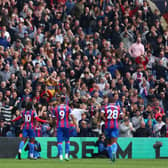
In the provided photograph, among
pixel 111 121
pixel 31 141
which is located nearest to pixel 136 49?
pixel 111 121

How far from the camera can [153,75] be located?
32844 mm

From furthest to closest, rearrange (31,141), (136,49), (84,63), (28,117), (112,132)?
(136,49) < (84,63) < (31,141) < (28,117) < (112,132)

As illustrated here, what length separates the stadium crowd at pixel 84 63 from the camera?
1107 inches

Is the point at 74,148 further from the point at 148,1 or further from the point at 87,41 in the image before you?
the point at 148,1

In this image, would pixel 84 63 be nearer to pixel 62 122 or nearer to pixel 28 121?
pixel 28 121

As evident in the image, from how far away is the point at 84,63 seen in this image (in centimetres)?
3039

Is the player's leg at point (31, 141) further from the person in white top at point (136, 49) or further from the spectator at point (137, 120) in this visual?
the person in white top at point (136, 49)

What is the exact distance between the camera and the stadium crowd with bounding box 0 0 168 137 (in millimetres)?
28125

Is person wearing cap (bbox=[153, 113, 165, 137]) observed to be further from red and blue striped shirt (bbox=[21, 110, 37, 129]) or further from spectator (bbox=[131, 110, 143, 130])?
red and blue striped shirt (bbox=[21, 110, 37, 129])

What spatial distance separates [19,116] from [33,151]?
151cm

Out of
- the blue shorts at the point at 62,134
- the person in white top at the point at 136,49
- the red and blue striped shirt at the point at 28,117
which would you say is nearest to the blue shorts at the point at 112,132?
the blue shorts at the point at 62,134

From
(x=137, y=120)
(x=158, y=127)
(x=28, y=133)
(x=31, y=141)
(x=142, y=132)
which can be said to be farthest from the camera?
(x=158, y=127)

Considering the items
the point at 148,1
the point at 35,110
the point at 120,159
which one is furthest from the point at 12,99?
the point at 148,1

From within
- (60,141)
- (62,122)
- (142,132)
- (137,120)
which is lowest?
(60,141)
